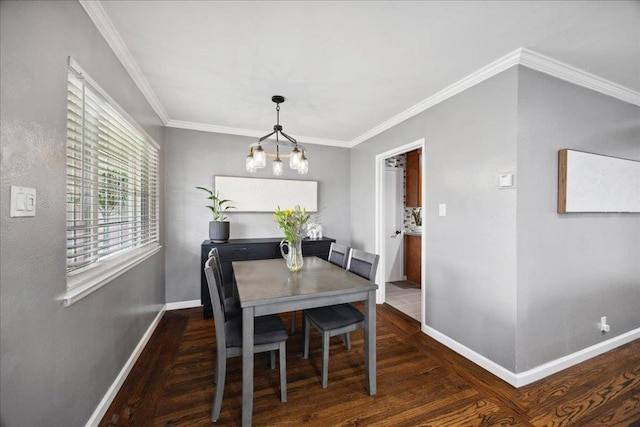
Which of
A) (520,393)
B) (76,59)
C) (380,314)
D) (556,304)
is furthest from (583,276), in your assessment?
(76,59)

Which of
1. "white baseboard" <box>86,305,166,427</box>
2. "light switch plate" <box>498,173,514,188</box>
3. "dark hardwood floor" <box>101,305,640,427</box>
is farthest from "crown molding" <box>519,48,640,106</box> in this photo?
"white baseboard" <box>86,305,166,427</box>

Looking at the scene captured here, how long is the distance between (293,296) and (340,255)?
1.11 m

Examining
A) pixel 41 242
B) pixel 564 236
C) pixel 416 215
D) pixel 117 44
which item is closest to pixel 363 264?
pixel 564 236

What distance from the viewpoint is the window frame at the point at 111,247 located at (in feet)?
4.45

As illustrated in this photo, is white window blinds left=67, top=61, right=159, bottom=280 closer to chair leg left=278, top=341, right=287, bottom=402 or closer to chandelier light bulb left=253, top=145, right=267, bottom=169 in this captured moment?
chandelier light bulb left=253, top=145, right=267, bottom=169

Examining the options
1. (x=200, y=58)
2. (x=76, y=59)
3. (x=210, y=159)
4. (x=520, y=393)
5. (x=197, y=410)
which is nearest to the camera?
(x=76, y=59)

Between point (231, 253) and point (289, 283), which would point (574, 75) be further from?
point (231, 253)

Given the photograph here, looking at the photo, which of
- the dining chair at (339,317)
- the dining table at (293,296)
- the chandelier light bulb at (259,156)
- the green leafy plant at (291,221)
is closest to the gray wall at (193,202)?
the dining table at (293,296)

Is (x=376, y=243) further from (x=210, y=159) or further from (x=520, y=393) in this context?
(x=210, y=159)

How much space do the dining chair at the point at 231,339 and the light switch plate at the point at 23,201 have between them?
78 centimetres

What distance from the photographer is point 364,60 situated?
202 centimetres

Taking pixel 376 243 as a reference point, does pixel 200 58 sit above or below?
above

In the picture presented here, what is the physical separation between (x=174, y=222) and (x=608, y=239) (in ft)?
15.0

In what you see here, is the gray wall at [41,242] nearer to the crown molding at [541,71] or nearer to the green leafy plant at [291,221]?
the green leafy plant at [291,221]
